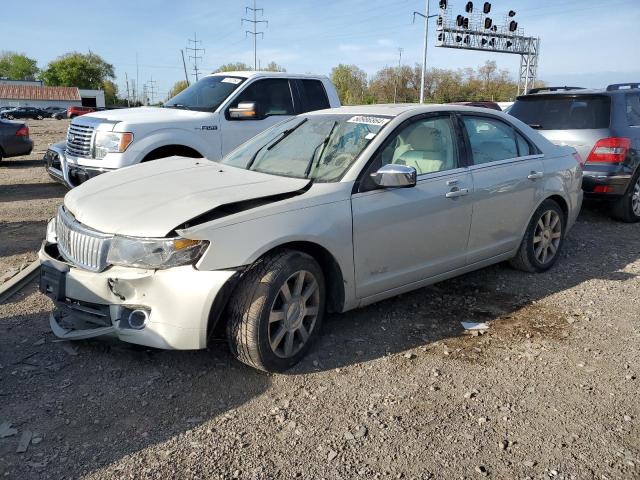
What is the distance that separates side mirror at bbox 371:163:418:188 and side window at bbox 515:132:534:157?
6.18 feet

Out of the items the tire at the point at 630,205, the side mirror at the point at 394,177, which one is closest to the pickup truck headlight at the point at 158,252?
the side mirror at the point at 394,177

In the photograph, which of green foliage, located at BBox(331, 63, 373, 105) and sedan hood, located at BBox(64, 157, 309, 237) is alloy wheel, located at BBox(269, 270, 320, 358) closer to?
sedan hood, located at BBox(64, 157, 309, 237)

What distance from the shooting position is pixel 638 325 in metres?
4.46

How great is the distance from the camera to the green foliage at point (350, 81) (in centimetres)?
7317

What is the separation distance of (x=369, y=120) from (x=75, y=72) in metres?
120

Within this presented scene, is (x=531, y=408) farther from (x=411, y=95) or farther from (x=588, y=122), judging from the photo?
(x=411, y=95)

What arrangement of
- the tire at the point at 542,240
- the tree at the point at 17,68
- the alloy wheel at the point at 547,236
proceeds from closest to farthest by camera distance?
1. the tire at the point at 542,240
2. the alloy wheel at the point at 547,236
3. the tree at the point at 17,68

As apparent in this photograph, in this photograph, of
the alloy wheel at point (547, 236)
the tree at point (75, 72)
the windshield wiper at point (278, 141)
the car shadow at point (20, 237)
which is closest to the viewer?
the windshield wiper at point (278, 141)

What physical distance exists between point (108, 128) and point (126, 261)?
4.43m

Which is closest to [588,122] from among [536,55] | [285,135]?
[285,135]

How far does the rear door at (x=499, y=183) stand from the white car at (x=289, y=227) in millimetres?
17

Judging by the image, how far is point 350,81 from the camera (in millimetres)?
78750

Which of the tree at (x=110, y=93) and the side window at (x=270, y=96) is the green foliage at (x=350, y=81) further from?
the side window at (x=270, y=96)

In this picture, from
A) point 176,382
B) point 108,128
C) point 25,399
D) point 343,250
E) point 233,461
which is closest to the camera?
point 233,461
